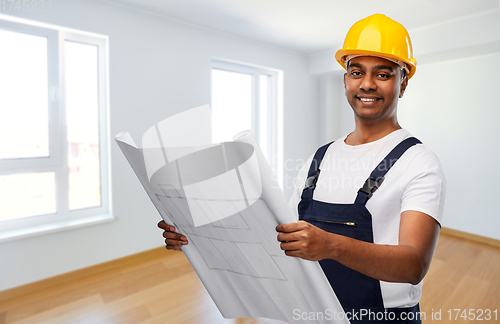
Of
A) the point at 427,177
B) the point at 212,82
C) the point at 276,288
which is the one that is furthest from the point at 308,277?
the point at 212,82

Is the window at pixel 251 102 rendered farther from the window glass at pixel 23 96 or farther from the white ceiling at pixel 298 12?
the window glass at pixel 23 96

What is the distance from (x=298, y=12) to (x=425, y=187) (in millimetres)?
2780

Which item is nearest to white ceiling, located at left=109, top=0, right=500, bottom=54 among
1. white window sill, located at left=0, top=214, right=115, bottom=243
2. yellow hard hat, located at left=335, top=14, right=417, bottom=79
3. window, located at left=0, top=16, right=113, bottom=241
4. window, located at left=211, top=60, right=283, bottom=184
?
window, located at left=211, top=60, right=283, bottom=184

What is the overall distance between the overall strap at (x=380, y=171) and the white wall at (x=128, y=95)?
8.49 feet

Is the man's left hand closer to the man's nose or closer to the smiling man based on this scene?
the smiling man

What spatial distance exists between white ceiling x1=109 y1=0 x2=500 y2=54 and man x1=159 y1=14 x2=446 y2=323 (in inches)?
87.9

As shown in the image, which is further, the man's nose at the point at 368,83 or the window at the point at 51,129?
the window at the point at 51,129

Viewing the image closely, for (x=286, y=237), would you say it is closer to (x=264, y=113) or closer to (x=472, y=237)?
(x=264, y=113)

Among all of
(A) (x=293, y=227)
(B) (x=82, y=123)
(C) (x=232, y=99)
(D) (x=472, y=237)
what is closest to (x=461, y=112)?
(D) (x=472, y=237)

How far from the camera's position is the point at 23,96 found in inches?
100

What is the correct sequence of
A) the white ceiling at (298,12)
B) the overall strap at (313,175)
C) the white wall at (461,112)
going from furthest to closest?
the white wall at (461,112)
the white ceiling at (298,12)
the overall strap at (313,175)

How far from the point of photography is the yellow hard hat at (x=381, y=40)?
0.83 metres

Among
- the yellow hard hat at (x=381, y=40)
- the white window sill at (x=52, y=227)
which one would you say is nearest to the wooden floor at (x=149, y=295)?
the white window sill at (x=52, y=227)

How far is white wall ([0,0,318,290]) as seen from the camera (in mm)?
2531
